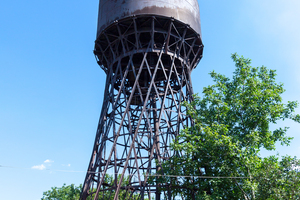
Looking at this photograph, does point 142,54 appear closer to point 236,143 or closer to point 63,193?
point 236,143

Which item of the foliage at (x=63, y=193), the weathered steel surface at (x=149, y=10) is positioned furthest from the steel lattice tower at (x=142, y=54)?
the foliage at (x=63, y=193)

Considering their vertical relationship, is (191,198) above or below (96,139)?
below

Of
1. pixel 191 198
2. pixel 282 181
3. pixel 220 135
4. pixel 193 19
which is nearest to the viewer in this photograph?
pixel 282 181

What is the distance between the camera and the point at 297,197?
1166 centimetres

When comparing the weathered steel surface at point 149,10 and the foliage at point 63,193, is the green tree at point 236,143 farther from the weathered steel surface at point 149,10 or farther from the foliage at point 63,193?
the foliage at point 63,193

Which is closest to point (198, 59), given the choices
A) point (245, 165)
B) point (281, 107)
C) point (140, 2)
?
point (140, 2)

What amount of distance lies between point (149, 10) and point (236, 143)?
958 cm

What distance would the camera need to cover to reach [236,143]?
12.1 meters

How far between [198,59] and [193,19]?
9.39ft

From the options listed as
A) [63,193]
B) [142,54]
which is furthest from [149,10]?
[63,193]

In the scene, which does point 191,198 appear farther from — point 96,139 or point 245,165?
point 96,139

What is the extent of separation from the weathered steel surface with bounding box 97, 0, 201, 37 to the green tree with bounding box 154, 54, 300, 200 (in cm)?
545

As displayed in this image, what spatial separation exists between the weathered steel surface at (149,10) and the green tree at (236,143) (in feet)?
17.9

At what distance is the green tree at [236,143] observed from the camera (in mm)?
12031
